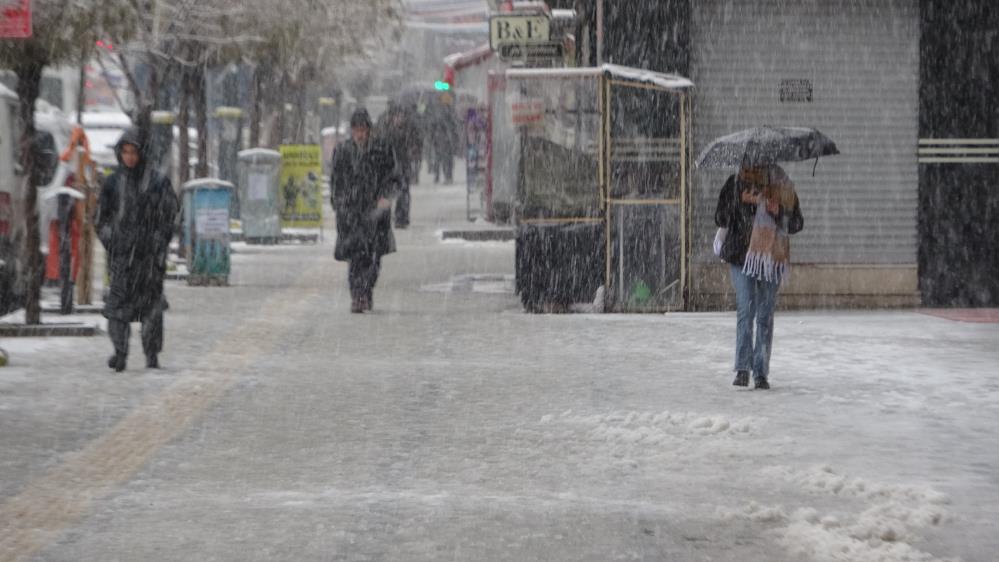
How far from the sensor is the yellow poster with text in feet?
95.5

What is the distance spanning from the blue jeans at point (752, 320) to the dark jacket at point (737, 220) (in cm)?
11

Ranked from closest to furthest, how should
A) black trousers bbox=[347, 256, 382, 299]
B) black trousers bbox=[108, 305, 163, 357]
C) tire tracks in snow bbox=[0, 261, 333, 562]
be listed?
tire tracks in snow bbox=[0, 261, 333, 562], black trousers bbox=[108, 305, 163, 357], black trousers bbox=[347, 256, 382, 299]

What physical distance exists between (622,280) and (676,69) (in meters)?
1.97

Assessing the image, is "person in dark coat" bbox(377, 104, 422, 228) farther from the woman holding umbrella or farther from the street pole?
the woman holding umbrella

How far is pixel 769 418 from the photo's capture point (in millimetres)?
10320

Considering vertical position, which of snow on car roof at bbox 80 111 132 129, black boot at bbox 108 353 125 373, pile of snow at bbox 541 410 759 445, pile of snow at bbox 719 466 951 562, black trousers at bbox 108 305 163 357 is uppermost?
snow on car roof at bbox 80 111 132 129

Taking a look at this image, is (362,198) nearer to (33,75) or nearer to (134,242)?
(33,75)

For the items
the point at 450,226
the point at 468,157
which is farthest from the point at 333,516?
the point at 468,157

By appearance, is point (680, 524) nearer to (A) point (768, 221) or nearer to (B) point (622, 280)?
(A) point (768, 221)

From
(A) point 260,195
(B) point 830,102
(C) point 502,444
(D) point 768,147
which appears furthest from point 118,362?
(A) point 260,195

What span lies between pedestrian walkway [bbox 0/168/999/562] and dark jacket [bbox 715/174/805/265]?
32.4 inches

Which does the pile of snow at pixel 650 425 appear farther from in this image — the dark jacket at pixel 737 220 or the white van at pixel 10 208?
the white van at pixel 10 208

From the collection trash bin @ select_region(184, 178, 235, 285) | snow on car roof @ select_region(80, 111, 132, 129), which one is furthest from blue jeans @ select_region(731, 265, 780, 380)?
snow on car roof @ select_region(80, 111, 132, 129)

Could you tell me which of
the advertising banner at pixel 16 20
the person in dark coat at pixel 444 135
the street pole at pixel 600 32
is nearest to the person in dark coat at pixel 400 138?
the street pole at pixel 600 32
